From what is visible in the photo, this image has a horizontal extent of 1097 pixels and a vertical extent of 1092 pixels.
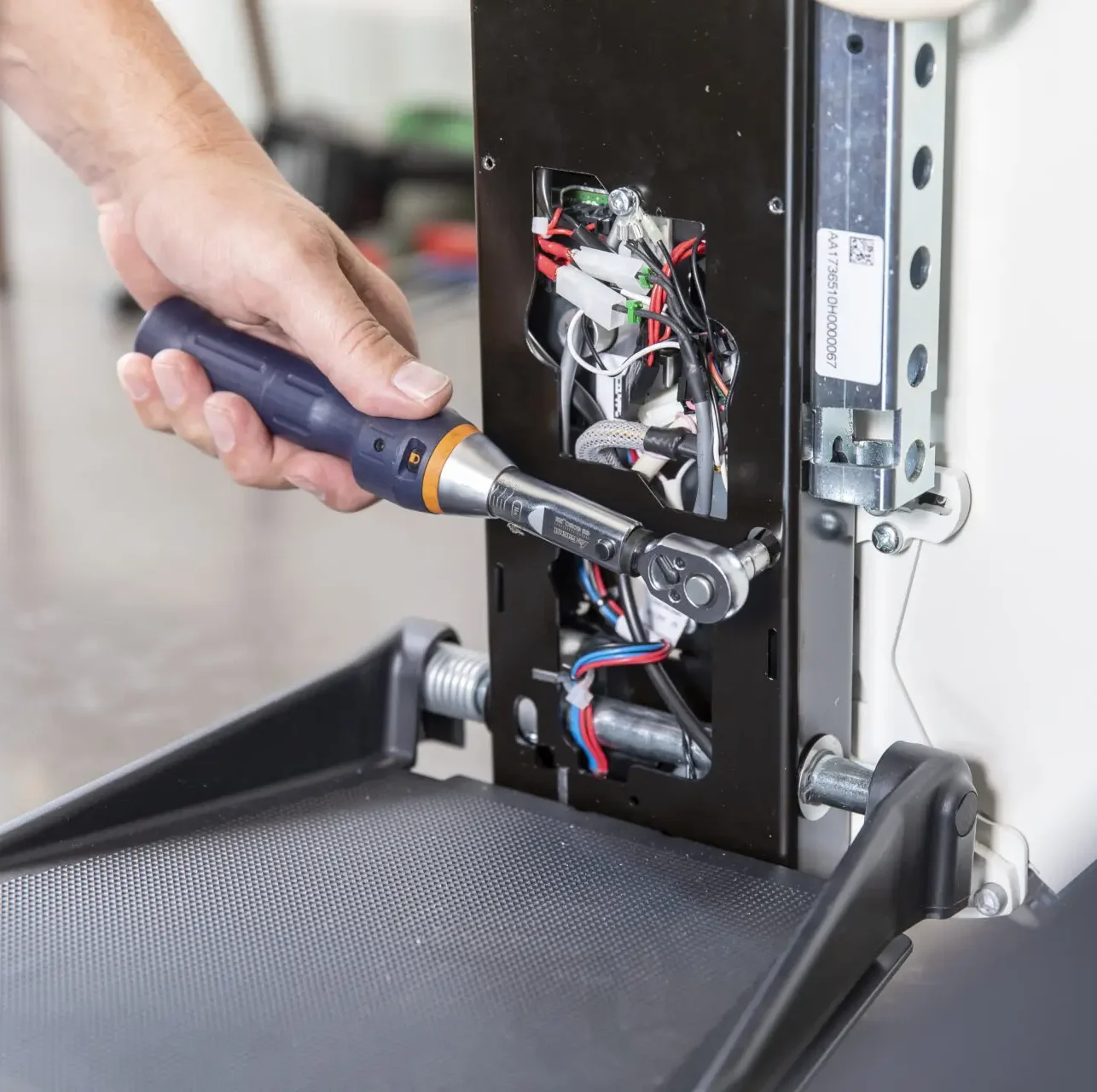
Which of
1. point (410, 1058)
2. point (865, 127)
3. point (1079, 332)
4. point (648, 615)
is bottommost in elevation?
point (410, 1058)

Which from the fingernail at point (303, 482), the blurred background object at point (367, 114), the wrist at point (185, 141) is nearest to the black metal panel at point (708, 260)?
the fingernail at point (303, 482)

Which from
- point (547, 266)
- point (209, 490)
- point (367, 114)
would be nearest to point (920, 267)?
point (547, 266)

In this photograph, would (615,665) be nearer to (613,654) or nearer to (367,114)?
(613,654)

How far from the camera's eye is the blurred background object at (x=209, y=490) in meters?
2.28

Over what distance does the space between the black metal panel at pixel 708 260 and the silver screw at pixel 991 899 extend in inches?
4.7

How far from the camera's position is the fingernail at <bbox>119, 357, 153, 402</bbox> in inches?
49.0

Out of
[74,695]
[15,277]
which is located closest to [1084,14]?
[74,695]

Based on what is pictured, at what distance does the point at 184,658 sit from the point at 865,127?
1.78 meters

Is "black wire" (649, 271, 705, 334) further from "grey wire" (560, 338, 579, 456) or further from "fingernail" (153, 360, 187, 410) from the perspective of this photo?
"fingernail" (153, 360, 187, 410)

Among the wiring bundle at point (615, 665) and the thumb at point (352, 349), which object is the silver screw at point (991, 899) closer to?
the wiring bundle at point (615, 665)

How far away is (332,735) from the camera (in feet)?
3.73

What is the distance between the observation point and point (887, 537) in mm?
936

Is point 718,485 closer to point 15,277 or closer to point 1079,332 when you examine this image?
point 1079,332

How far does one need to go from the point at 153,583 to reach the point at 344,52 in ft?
8.11
